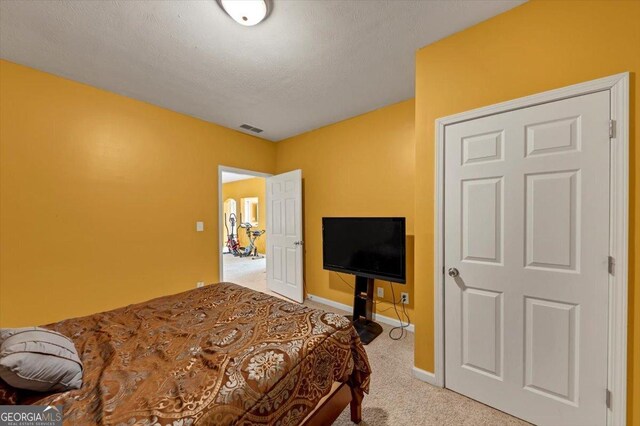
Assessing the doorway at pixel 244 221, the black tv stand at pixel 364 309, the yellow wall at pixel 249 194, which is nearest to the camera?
the black tv stand at pixel 364 309

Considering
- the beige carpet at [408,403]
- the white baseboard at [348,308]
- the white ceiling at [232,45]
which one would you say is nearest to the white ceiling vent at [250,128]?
the white ceiling at [232,45]

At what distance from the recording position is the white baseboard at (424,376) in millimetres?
1852

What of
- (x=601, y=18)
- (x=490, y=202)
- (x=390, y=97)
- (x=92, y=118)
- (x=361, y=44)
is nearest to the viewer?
(x=601, y=18)

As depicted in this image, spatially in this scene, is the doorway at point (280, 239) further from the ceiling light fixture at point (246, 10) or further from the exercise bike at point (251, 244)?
the ceiling light fixture at point (246, 10)

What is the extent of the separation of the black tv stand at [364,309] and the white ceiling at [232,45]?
2188 millimetres

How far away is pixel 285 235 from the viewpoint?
387cm

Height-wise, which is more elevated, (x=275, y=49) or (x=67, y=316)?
(x=275, y=49)

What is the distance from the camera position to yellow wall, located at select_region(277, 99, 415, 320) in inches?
110

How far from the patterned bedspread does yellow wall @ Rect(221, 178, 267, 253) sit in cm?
630

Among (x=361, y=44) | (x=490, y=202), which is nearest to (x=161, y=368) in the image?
(x=490, y=202)

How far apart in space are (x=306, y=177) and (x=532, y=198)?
285cm

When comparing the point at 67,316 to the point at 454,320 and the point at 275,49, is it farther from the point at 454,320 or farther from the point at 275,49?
the point at 454,320

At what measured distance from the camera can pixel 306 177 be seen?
3830 mm

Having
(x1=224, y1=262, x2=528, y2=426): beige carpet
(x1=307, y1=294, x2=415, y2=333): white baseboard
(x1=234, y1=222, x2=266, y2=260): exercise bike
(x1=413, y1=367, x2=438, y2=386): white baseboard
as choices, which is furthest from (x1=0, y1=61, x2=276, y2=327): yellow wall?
(x1=234, y1=222, x2=266, y2=260): exercise bike
